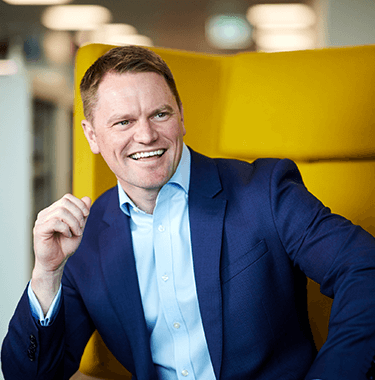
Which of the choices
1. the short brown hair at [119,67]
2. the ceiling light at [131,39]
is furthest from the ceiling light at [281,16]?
the short brown hair at [119,67]

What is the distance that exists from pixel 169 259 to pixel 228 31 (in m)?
5.52

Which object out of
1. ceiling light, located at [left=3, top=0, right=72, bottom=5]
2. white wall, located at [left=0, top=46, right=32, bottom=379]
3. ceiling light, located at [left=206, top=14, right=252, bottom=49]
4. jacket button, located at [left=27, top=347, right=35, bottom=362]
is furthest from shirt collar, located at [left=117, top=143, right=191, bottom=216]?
ceiling light, located at [left=206, top=14, right=252, bottom=49]

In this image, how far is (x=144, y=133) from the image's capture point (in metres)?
1.04

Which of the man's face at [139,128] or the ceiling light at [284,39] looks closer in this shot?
the man's face at [139,128]

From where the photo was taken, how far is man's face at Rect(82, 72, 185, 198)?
1041 millimetres

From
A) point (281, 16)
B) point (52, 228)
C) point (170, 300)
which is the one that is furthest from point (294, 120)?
point (281, 16)

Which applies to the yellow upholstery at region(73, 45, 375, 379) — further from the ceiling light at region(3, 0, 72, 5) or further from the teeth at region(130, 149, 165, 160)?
the ceiling light at region(3, 0, 72, 5)

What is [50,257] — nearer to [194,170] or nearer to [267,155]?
[194,170]

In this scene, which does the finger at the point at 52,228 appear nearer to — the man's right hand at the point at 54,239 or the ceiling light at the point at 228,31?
the man's right hand at the point at 54,239

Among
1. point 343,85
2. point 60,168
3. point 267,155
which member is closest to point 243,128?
point 267,155

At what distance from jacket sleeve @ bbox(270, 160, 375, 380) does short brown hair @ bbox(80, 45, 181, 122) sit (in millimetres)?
407

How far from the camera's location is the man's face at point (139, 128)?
1.04 m

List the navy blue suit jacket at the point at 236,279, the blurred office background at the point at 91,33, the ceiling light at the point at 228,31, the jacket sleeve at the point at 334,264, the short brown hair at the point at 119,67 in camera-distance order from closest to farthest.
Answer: the jacket sleeve at the point at 334,264 → the navy blue suit jacket at the point at 236,279 → the short brown hair at the point at 119,67 → the blurred office background at the point at 91,33 → the ceiling light at the point at 228,31

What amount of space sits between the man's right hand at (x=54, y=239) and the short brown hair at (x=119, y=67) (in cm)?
28
